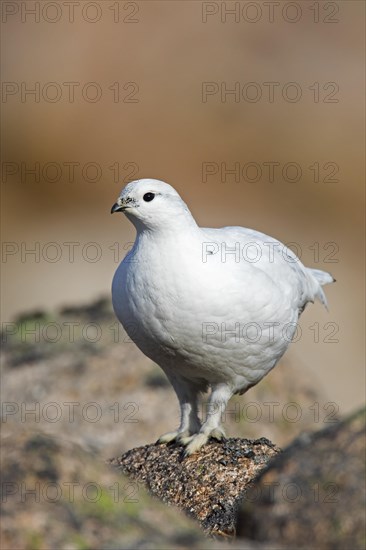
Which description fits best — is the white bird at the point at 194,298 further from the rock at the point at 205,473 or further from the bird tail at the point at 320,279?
the bird tail at the point at 320,279

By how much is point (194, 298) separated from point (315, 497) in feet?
9.22

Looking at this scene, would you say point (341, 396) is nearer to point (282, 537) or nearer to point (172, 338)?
point (172, 338)

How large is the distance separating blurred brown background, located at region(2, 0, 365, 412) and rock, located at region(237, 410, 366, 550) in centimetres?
1808

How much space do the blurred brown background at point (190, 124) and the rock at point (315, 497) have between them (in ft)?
59.3

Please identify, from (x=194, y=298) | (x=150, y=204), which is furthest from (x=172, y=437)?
(x=150, y=204)

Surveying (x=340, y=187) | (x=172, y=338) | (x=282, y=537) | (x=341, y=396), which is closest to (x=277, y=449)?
(x=172, y=338)

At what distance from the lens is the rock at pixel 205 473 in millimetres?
7681

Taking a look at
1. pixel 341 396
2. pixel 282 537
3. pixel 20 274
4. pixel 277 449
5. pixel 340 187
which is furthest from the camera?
pixel 340 187

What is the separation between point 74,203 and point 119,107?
3.68m

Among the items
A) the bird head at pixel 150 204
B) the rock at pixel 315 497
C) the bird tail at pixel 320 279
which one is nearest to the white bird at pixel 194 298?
the bird head at pixel 150 204

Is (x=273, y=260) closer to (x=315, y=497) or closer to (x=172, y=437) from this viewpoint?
(x=172, y=437)

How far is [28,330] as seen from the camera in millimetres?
13094

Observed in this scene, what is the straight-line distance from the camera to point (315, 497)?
514 cm

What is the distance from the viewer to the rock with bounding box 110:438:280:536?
7681 mm
